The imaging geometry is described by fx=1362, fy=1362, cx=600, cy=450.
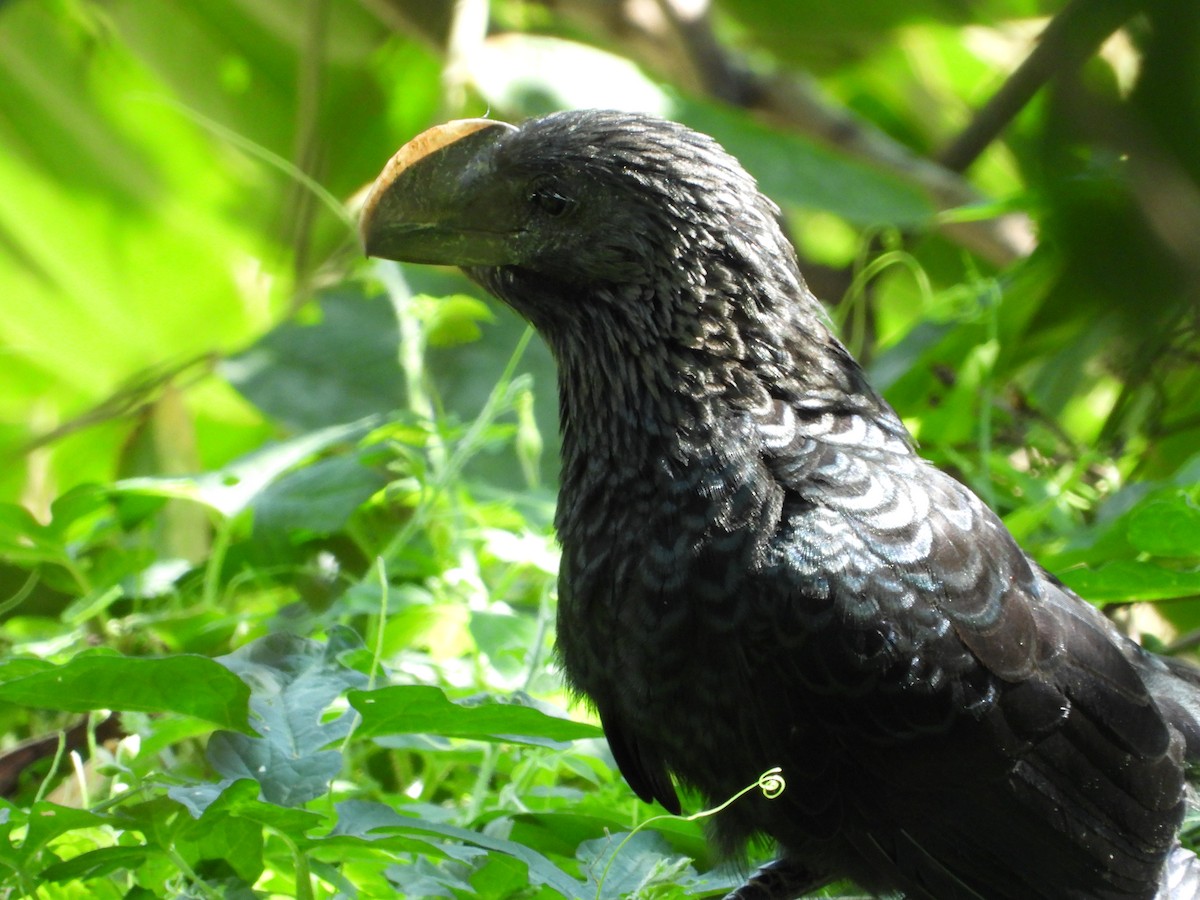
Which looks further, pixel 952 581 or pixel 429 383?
pixel 429 383

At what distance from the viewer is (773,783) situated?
1479 millimetres

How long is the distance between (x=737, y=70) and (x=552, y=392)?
1110 millimetres

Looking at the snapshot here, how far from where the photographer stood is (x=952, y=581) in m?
1.55

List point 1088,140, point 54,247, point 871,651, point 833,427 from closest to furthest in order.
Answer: point 1088,140 → point 871,651 → point 833,427 → point 54,247

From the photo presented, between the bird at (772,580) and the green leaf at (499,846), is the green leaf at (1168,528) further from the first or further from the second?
the green leaf at (499,846)

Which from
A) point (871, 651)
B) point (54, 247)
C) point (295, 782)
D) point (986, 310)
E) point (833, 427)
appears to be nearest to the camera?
point (295, 782)

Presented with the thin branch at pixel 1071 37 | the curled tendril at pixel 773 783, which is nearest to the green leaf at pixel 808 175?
the curled tendril at pixel 773 783

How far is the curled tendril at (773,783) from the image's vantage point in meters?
1.47

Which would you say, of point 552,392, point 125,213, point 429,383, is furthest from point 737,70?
point 125,213

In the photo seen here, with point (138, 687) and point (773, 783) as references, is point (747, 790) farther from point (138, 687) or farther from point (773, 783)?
point (138, 687)

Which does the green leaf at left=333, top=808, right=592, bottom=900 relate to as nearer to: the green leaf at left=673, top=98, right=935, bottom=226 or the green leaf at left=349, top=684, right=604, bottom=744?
the green leaf at left=349, top=684, right=604, bottom=744

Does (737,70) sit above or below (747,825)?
above

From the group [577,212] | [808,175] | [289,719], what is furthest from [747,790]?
[808,175]

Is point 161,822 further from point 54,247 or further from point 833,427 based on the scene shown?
point 54,247
